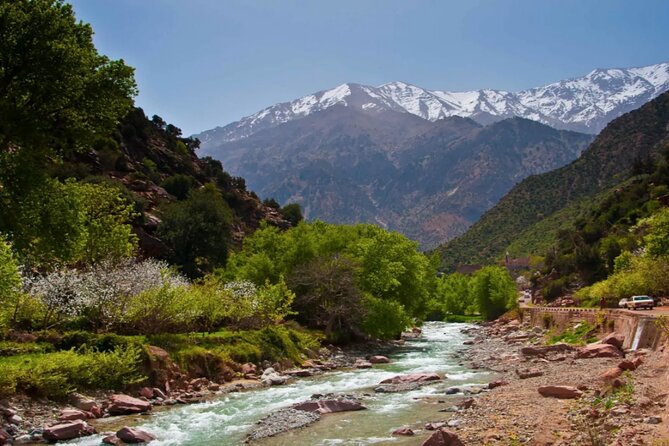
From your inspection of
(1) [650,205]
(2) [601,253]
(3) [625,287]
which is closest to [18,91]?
(3) [625,287]

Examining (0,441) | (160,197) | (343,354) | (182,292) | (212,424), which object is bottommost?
(343,354)

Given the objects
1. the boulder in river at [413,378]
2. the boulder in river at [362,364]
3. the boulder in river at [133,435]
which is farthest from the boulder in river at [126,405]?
the boulder in river at [362,364]

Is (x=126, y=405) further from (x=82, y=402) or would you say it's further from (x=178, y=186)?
(x=178, y=186)

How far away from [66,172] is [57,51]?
168 feet

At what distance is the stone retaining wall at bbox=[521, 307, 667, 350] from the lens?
33.3 metres

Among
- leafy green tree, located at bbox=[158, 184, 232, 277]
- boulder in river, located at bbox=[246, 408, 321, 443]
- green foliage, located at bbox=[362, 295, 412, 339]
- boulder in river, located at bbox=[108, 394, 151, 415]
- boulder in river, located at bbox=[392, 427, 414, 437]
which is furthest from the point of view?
leafy green tree, located at bbox=[158, 184, 232, 277]

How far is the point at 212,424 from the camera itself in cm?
2328

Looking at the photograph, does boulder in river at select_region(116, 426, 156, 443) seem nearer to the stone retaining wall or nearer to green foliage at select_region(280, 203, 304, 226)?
the stone retaining wall

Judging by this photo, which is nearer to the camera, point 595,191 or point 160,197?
point 160,197

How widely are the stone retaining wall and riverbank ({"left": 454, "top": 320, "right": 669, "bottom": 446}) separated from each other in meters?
1.54

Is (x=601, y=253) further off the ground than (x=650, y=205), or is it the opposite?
(x=650, y=205)

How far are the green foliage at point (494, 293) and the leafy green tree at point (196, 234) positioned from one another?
178 ft

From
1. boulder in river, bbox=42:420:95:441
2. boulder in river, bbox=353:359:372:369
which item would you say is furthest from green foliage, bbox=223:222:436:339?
boulder in river, bbox=42:420:95:441

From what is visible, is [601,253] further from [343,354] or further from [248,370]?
[248,370]
